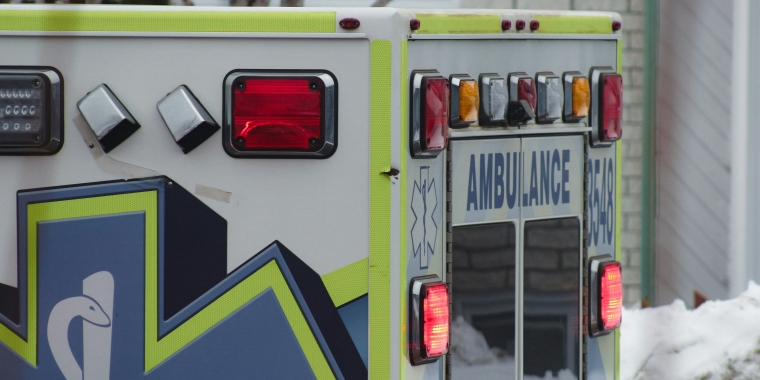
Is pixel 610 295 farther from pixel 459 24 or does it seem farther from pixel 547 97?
pixel 459 24

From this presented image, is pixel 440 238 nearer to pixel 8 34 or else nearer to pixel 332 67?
pixel 332 67

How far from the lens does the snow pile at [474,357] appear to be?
7.99ft

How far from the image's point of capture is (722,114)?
6.59ft

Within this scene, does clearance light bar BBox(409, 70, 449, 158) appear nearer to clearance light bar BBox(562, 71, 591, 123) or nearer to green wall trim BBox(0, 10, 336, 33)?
green wall trim BBox(0, 10, 336, 33)

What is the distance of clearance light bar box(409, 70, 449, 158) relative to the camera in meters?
2.21

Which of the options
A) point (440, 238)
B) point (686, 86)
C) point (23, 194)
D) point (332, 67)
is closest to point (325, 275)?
point (440, 238)

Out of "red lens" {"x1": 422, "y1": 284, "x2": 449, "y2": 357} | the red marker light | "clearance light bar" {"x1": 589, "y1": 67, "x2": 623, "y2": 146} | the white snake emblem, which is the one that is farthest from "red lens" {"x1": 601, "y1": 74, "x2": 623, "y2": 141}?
the white snake emblem

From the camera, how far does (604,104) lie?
282 cm

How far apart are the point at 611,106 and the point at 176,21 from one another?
1292 millimetres

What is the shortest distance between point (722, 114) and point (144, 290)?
4.29 feet

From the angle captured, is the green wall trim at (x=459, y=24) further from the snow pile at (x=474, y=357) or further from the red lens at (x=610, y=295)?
the red lens at (x=610, y=295)

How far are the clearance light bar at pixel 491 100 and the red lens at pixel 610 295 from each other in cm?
67

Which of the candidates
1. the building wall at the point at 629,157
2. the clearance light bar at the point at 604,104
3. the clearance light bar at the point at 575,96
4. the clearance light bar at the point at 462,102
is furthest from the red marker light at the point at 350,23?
the building wall at the point at 629,157

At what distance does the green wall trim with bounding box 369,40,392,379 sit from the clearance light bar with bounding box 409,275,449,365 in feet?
0.22
